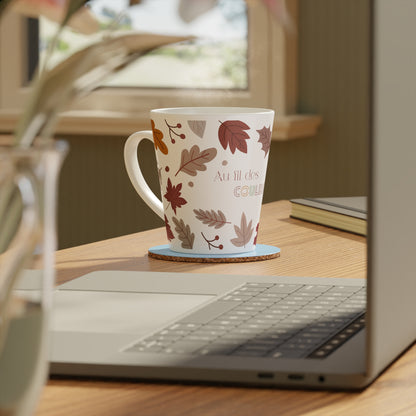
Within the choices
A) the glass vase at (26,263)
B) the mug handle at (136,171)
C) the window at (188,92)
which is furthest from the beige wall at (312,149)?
the glass vase at (26,263)

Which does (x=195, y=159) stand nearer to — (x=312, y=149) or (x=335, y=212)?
(x=335, y=212)

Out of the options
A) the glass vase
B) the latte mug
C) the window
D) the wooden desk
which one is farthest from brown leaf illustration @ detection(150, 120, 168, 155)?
the window

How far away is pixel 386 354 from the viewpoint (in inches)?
17.6

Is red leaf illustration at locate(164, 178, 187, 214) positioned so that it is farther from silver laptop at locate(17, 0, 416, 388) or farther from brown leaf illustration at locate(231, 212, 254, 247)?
silver laptop at locate(17, 0, 416, 388)

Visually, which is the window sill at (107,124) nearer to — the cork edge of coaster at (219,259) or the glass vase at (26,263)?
the cork edge of coaster at (219,259)

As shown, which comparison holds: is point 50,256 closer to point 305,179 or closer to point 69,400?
point 69,400

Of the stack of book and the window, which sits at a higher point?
the window

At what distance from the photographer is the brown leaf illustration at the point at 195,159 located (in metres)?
0.73

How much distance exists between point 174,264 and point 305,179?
1490 millimetres

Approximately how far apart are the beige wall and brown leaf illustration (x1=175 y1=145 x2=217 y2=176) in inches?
52.8

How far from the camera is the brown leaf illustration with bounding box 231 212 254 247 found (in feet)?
2.49

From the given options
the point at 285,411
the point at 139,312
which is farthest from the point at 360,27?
the point at 285,411

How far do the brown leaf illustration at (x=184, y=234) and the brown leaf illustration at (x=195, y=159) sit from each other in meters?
0.05

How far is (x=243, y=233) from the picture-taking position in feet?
2.51
